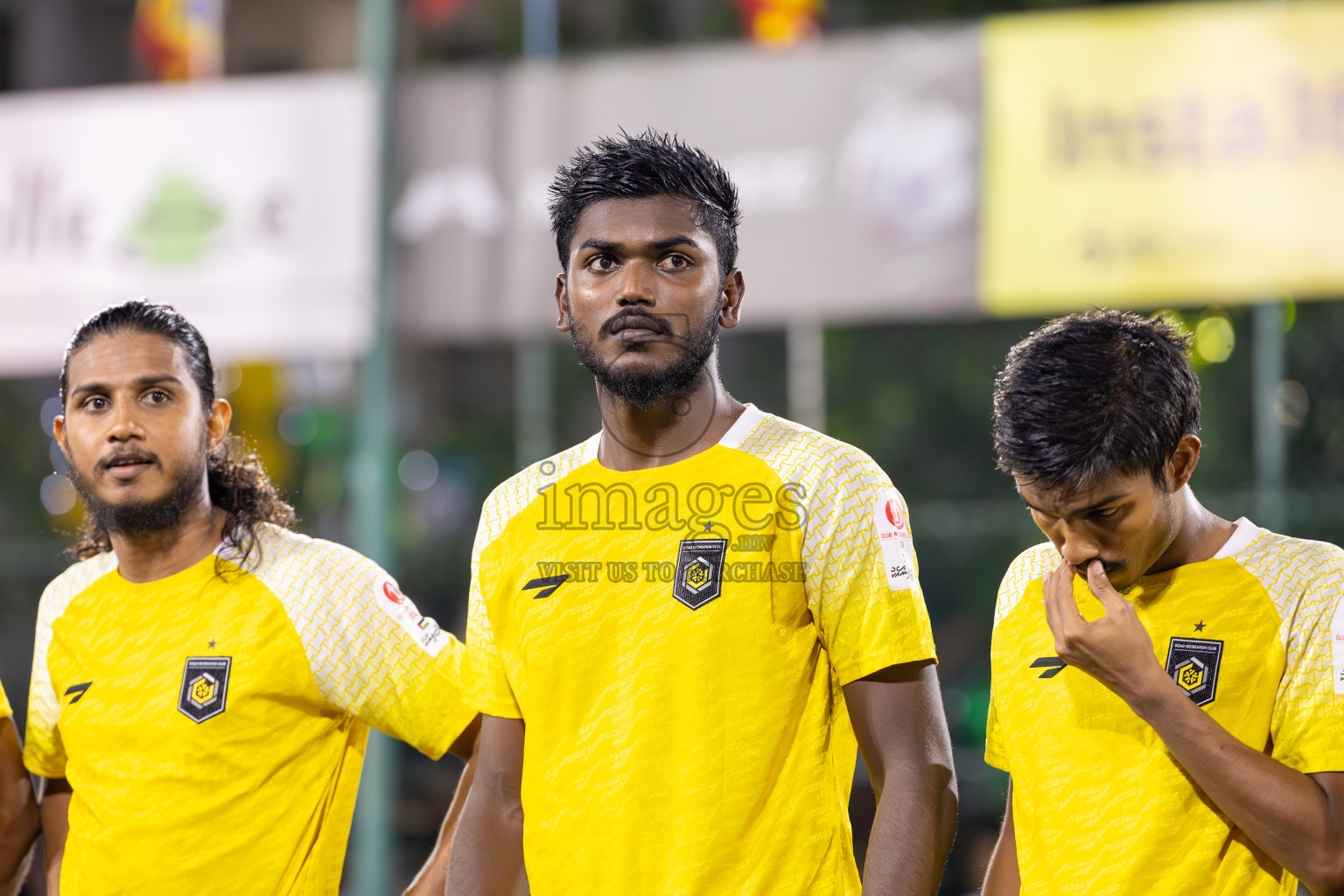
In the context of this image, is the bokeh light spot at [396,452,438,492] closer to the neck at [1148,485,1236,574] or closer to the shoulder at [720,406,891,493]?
the shoulder at [720,406,891,493]

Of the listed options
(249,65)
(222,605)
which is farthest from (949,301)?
(249,65)

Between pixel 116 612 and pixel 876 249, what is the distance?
3.99m

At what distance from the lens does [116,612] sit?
3004mm

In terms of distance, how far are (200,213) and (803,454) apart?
4627 mm

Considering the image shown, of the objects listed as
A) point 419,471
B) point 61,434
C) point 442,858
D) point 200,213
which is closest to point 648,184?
point 442,858

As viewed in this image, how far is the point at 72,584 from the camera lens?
314 cm

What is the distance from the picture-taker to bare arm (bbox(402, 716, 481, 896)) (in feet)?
9.43

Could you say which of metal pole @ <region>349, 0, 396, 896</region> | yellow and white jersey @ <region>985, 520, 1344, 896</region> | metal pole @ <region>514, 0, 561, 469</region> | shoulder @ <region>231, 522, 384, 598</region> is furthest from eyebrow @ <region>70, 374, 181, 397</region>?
metal pole @ <region>514, 0, 561, 469</region>

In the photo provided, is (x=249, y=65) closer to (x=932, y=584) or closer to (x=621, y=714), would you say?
(x=932, y=584)

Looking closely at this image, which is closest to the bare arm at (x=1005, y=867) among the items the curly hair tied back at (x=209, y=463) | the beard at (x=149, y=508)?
the curly hair tied back at (x=209, y=463)

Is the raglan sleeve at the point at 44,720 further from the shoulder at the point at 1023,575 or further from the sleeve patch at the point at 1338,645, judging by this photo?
the sleeve patch at the point at 1338,645

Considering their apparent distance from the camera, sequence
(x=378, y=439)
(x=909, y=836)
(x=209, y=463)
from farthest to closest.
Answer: (x=378, y=439), (x=209, y=463), (x=909, y=836)

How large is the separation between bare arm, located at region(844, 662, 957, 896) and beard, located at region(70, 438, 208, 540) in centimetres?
146

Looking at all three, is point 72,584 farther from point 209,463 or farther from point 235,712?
point 235,712
